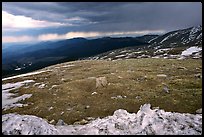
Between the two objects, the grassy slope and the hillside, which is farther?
the grassy slope

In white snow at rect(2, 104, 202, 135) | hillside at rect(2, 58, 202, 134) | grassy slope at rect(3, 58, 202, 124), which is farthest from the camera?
grassy slope at rect(3, 58, 202, 124)

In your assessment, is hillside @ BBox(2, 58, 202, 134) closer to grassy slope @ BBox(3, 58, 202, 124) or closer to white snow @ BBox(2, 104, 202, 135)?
grassy slope @ BBox(3, 58, 202, 124)

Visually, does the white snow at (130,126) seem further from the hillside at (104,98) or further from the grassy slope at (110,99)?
the grassy slope at (110,99)

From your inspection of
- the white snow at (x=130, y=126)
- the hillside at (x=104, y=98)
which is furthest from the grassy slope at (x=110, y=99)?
the white snow at (x=130, y=126)

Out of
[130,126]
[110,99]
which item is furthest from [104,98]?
[130,126]

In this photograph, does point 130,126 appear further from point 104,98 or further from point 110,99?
point 104,98

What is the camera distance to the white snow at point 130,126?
22.2 m

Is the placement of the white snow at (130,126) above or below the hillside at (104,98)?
above

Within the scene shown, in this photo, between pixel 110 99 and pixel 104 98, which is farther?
pixel 104 98

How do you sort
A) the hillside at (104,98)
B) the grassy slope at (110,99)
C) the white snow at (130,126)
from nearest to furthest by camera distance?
the white snow at (130,126) < the hillside at (104,98) < the grassy slope at (110,99)

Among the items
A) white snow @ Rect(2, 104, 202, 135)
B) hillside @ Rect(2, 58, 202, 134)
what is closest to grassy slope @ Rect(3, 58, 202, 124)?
hillside @ Rect(2, 58, 202, 134)

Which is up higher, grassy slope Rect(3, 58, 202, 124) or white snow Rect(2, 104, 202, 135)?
white snow Rect(2, 104, 202, 135)

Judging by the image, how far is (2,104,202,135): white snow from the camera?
72.7ft

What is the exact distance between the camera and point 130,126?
24406 millimetres
